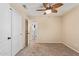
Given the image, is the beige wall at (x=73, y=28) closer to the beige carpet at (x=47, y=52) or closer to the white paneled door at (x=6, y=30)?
the beige carpet at (x=47, y=52)

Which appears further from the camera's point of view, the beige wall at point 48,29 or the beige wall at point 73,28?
the beige wall at point 48,29

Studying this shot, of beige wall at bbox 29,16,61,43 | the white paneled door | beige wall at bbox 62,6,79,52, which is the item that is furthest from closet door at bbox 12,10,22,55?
beige wall at bbox 29,16,61,43

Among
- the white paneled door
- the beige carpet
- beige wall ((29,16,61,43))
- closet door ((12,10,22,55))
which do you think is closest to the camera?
the white paneled door

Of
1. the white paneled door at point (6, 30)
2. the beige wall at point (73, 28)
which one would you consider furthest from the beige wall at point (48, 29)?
the white paneled door at point (6, 30)

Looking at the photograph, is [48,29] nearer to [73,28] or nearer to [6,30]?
[73,28]

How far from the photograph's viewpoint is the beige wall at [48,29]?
287 inches

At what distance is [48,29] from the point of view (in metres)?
7.34

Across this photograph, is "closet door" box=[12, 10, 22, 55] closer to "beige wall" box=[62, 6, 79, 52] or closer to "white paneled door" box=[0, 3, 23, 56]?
"white paneled door" box=[0, 3, 23, 56]

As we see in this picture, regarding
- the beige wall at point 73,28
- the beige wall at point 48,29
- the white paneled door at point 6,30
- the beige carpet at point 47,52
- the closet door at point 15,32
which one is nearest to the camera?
the white paneled door at point 6,30

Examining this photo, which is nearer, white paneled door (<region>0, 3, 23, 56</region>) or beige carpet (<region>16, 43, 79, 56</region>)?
white paneled door (<region>0, 3, 23, 56</region>)

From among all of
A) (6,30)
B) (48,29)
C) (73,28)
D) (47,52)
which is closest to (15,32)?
(6,30)

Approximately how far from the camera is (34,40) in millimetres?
7461

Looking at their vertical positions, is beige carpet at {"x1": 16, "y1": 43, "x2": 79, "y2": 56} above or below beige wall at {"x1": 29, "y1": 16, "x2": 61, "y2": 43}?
below

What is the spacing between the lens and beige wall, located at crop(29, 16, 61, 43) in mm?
7297
